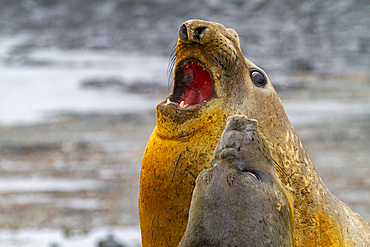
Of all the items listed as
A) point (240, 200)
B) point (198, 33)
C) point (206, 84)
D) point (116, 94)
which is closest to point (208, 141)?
point (206, 84)

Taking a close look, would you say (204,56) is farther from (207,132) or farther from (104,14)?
(104,14)

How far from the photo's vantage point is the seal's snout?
8.83 feet

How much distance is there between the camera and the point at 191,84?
9.34 ft

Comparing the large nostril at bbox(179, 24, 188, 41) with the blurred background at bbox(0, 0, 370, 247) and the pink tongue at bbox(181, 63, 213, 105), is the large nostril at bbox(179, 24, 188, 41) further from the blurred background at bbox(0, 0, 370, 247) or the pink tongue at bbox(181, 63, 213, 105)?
the blurred background at bbox(0, 0, 370, 247)

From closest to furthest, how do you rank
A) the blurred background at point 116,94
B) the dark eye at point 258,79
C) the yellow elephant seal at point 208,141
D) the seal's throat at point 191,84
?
the yellow elephant seal at point 208,141
the seal's throat at point 191,84
the dark eye at point 258,79
the blurred background at point 116,94

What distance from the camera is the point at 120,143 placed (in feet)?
45.5

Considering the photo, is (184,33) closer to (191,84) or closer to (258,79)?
(191,84)

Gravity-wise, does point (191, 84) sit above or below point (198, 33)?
below

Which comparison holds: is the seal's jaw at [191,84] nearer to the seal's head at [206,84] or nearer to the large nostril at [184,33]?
the seal's head at [206,84]

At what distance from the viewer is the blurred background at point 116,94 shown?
31.1 ft

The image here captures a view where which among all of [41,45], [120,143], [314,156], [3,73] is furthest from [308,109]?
[41,45]

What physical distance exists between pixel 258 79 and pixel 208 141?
0.52 meters

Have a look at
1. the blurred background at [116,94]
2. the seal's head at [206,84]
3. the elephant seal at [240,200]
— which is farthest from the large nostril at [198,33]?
the blurred background at [116,94]

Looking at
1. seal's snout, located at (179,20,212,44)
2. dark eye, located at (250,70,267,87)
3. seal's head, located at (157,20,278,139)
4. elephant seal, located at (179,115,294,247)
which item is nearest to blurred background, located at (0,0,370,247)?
dark eye, located at (250,70,267,87)
